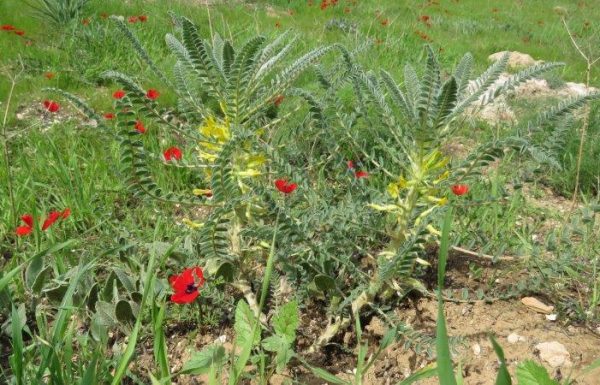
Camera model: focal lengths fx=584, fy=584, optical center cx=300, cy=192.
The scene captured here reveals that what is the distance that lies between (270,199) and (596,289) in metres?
1.06

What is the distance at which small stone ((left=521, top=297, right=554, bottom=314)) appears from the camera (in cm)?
178

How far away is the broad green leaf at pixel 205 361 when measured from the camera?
4.22 ft

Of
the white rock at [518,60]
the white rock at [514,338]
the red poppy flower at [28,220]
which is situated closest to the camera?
the white rock at [514,338]

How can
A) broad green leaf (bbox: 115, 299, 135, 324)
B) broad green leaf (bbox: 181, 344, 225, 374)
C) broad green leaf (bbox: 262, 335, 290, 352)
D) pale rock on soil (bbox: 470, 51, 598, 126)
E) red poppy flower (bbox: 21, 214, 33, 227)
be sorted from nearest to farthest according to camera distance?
broad green leaf (bbox: 181, 344, 225, 374)
broad green leaf (bbox: 262, 335, 290, 352)
broad green leaf (bbox: 115, 299, 135, 324)
red poppy flower (bbox: 21, 214, 33, 227)
pale rock on soil (bbox: 470, 51, 598, 126)

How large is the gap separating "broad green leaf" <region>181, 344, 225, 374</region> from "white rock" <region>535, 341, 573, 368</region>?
88 cm

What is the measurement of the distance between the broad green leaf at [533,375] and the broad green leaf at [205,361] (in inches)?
24.2

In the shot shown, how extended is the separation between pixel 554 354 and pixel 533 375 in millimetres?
660

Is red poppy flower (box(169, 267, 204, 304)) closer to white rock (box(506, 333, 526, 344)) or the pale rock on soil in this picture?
white rock (box(506, 333, 526, 344))

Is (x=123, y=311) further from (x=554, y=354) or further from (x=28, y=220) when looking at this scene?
(x=554, y=354)

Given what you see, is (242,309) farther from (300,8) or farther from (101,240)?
(300,8)

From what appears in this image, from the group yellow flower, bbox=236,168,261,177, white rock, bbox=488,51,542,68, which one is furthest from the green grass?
white rock, bbox=488,51,542,68

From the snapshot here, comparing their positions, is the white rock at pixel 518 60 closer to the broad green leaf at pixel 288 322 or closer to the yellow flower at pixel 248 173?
the yellow flower at pixel 248 173

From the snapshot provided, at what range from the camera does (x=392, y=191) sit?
1612 mm

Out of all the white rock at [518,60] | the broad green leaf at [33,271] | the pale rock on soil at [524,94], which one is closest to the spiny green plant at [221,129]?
the broad green leaf at [33,271]
